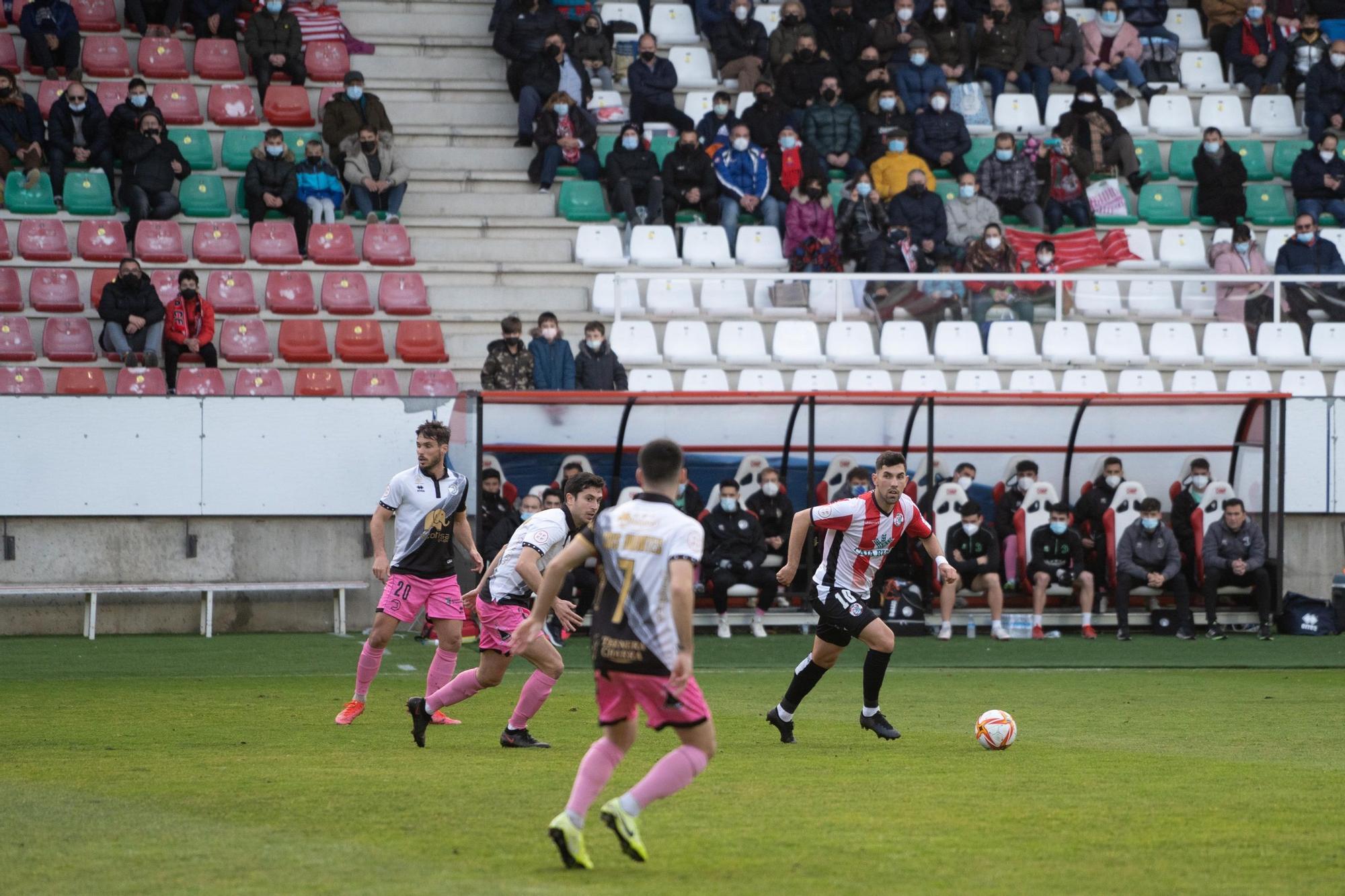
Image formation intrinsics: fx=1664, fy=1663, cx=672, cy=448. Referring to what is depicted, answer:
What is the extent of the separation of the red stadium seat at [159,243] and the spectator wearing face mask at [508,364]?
5.03 meters

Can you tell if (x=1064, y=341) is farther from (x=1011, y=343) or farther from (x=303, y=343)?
(x=303, y=343)

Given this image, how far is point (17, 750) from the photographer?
31.7 feet

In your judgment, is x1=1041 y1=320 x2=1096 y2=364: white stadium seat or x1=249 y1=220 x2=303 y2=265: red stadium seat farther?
x1=249 y1=220 x2=303 y2=265: red stadium seat

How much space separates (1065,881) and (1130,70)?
2219cm

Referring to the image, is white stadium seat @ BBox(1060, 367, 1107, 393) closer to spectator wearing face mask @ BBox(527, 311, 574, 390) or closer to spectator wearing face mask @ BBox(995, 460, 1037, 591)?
spectator wearing face mask @ BBox(995, 460, 1037, 591)

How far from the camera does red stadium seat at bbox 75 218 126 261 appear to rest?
20844mm

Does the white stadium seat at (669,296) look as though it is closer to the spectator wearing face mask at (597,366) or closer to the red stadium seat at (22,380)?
the spectator wearing face mask at (597,366)

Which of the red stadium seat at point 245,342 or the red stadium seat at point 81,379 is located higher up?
the red stadium seat at point 245,342

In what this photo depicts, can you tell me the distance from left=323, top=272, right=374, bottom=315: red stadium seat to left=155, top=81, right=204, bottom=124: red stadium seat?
11.6ft

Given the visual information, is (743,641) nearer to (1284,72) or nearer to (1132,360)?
(1132,360)

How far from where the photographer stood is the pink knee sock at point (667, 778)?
245 inches

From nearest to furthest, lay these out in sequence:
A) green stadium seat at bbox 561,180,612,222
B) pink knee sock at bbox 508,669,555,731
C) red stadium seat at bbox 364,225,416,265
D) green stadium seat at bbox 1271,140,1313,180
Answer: pink knee sock at bbox 508,669,555,731 → red stadium seat at bbox 364,225,416,265 → green stadium seat at bbox 561,180,612,222 → green stadium seat at bbox 1271,140,1313,180

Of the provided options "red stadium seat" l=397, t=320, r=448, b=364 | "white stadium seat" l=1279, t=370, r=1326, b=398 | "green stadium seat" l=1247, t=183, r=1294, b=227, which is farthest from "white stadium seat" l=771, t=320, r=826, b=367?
"green stadium seat" l=1247, t=183, r=1294, b=227

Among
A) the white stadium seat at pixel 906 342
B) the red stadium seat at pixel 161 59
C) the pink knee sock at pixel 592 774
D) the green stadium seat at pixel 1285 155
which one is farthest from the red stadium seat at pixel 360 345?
the pink knee sock at pixel 592 774
